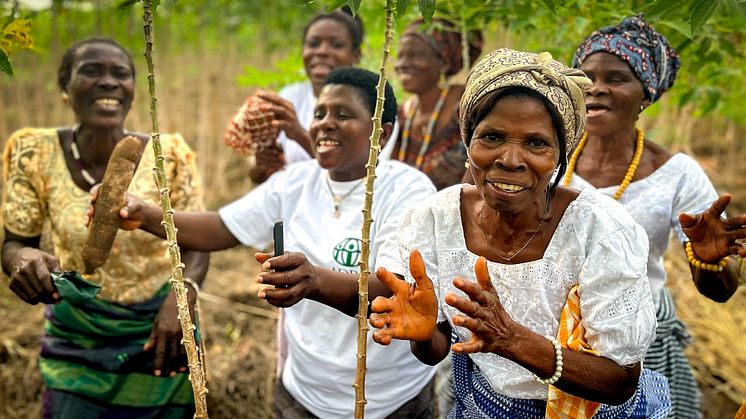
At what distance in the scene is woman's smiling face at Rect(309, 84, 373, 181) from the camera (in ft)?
6.88

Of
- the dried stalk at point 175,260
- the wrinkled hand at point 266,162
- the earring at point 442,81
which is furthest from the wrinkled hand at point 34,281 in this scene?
the earring at point 442,81

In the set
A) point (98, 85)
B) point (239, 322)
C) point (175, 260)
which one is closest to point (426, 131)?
point (98, 85)

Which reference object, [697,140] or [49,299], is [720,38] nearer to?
[49,299]

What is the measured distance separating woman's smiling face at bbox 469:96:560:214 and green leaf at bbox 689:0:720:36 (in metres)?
0.36

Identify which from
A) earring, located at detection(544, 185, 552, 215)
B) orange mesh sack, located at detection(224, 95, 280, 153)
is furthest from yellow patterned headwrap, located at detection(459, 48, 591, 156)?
orange mesh sack, located at detection(224, 95, 280, 153)

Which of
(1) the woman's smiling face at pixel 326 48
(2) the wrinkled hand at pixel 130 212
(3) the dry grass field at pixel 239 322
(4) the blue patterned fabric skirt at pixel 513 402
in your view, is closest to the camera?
(4) the blue patterned fabric skirt at pixel 513 402

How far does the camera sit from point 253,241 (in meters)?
2.21

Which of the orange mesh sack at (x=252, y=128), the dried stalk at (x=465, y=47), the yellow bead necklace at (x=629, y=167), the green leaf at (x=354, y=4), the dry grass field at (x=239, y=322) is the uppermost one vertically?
the dried stalk at (x=465, y=47)

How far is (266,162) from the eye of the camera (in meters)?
3.04

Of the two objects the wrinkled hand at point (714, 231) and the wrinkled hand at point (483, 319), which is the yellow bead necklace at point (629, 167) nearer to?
the wrinkled hand at point (714, 231)

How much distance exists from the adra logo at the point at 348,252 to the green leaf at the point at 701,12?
1017 millimetres

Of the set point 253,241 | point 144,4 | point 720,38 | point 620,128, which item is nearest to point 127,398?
point 253,241

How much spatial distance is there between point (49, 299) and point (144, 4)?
1181mm

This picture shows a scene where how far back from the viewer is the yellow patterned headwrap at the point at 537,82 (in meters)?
1.42
